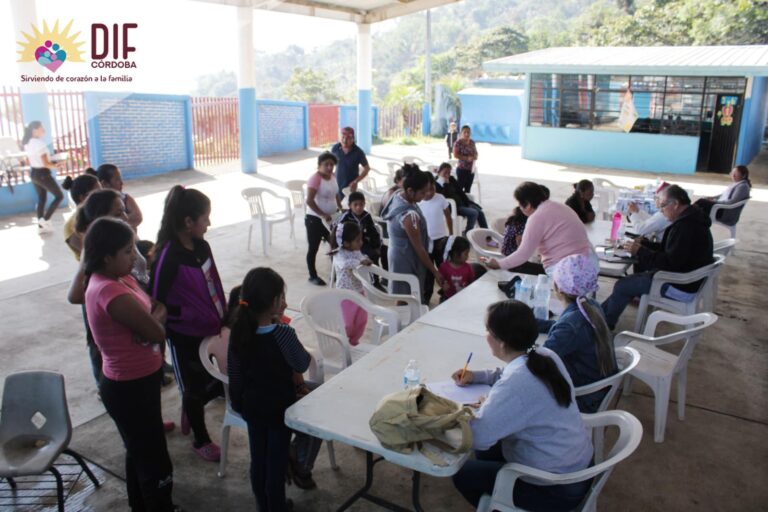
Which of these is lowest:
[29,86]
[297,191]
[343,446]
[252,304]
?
[343,446]

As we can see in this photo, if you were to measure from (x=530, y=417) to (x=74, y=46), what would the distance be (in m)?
11.2

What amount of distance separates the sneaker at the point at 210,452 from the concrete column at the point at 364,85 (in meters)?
14.4

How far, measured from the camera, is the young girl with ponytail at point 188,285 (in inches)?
119

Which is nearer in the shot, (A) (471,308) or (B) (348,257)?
(A) (471,308)

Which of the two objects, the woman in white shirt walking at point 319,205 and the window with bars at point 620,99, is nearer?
the woman in white shirt walking at point 319,205

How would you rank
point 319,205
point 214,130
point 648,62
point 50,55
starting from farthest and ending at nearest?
point 648,62 → point 214,130 → point 50,55 → point 319,205

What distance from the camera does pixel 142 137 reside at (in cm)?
1308

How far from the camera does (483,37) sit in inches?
1905

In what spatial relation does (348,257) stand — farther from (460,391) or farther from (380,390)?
(460,391)

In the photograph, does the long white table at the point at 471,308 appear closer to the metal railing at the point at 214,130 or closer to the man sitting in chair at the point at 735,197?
the man sitting in chair at the point at 735,197

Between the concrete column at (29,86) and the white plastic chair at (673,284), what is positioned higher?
the concrete column at (29,86)

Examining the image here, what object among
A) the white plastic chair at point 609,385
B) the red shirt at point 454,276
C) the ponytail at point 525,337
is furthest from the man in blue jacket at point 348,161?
the ponytail at point 525,337

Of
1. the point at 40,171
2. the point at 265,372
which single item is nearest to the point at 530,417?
the point at 265,372

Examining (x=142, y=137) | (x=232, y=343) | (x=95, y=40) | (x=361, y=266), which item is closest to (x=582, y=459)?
(x=232, y=343)
